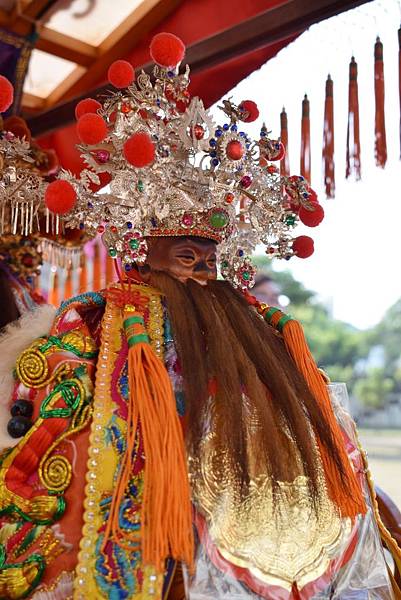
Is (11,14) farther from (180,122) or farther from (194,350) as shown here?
(194,350)

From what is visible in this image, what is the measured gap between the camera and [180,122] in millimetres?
1619

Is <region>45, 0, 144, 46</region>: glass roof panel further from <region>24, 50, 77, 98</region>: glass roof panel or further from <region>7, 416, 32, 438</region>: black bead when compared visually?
<region>7, 416, 32, 438</region>: black bead

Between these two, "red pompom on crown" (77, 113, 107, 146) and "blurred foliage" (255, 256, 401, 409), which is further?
"blurred foliage" (255, 256, 401, 409)

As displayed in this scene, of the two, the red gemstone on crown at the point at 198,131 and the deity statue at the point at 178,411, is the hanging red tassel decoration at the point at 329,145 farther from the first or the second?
the red gemstone on crown at the point at 198,131

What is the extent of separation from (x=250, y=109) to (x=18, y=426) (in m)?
0.93

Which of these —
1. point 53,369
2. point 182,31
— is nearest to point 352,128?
point 182,31

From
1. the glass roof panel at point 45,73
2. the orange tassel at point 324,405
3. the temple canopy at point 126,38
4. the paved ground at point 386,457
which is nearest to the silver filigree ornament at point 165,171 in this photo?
the orange tassel at point 324,405

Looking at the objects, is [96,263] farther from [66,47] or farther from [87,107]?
[87,107]

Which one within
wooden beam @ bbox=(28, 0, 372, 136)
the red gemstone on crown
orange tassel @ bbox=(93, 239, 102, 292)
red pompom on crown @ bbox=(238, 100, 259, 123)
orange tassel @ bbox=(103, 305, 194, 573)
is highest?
wooden beam @ bbox=(28, 0, 372, 136)

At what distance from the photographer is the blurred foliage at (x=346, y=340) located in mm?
11466

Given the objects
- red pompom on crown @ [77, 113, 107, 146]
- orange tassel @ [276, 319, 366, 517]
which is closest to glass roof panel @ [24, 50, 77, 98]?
red pompom on crown @ [77, 113, 107, 146]

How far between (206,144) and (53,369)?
63 cm

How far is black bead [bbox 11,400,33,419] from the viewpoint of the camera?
139cm

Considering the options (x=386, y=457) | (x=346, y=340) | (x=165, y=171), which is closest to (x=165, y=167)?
(x=165, y=171)
